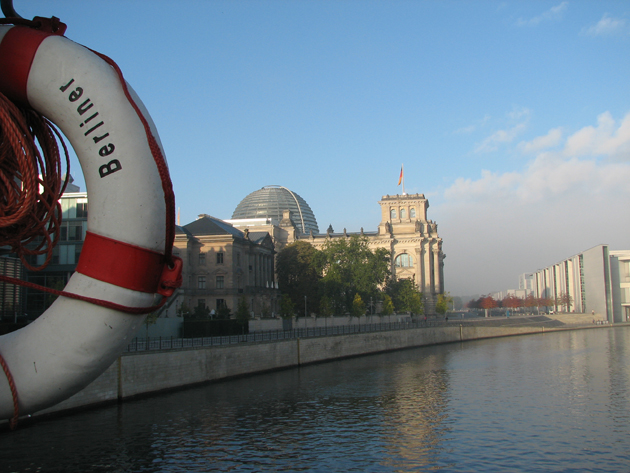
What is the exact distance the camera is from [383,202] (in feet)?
480

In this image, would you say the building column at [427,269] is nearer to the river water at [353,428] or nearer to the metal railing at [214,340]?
the metal railing at [214,340]

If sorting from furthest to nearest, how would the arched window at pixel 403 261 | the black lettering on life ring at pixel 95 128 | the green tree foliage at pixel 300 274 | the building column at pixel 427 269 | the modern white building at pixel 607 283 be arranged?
the modern white building at pixel 607 283, the arched window at pixel 403 261, the building column at pixel 427 269, the green tree foliage at pixel 300 274, the black lettering on life ring at pixel 95 128

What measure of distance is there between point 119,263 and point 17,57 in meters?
2.65

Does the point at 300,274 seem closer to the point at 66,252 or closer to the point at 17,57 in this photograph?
the point at 66,252

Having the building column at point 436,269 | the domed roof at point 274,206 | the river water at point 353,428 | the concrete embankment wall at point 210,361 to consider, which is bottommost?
the river water at point 353,428

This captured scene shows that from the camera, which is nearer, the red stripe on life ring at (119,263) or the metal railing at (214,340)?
the red stripe on life ring at (119,263)

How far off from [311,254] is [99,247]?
9353 cm

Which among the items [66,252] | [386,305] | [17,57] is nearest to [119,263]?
[17,57]

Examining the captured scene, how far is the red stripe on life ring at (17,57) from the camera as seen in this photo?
23.5 feet

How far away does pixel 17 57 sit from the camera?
718 cm

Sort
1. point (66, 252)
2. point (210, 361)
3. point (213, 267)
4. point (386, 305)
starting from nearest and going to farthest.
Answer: point (210, 361) < point (66, 252) < point (213, 267) < point (386, 305)

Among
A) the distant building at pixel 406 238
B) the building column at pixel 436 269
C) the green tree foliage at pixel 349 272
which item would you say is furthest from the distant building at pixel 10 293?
the building column at pixel 436 269

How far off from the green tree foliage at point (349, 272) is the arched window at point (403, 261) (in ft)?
124

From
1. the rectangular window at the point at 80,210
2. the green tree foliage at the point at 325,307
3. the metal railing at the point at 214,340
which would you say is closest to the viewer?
the metal railing at the point at 214,340
